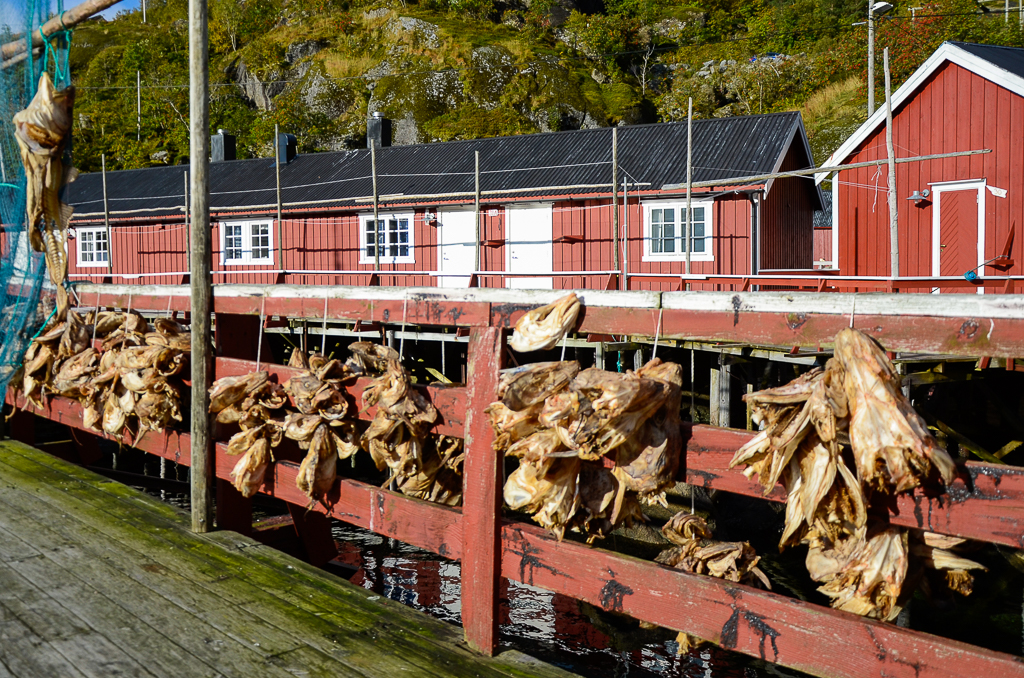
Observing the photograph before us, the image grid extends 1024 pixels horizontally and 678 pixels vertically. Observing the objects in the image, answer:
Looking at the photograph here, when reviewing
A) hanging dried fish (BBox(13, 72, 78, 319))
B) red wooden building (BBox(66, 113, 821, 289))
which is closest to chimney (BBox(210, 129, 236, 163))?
red wooden building (BBox(66, 113, 821, 289))

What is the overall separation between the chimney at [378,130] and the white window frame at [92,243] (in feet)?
31.4

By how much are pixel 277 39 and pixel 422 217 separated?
1154 inches

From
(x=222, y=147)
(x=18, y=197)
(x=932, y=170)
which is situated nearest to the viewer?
(x=18, y=197)

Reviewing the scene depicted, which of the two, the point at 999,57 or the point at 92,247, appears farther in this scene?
the point at 92,247

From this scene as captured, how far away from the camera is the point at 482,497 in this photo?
346cm

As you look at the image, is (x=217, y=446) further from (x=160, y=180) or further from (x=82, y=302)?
(x=160, y=180)

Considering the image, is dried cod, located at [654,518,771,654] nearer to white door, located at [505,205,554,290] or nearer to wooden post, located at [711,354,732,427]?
wooden post, located at [711,354,732,427]

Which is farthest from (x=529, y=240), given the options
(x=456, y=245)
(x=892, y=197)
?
(x=892, y=197)

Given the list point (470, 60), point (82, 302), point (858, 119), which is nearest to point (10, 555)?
point (82, 302)

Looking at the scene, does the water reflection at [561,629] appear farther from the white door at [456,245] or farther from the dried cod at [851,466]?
the white door at [456,245]

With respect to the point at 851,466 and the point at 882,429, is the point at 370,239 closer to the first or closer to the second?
the point at 851,466

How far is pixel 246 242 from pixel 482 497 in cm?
2279

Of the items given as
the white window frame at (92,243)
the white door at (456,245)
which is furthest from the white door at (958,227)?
the white window frame at (92,243)

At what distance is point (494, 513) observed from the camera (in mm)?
3418
